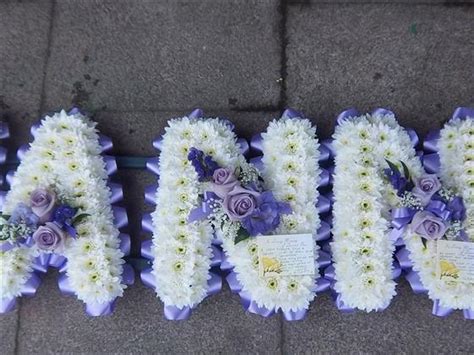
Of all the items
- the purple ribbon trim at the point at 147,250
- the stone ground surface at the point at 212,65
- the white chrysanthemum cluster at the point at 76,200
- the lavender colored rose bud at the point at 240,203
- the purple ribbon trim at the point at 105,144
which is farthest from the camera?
the stone ground surface at the point at 212,65

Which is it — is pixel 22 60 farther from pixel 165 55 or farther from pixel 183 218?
pixel 183 218

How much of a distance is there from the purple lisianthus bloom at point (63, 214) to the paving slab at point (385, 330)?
2.89ft

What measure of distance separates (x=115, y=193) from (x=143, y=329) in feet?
1.72

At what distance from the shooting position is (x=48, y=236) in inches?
65.9

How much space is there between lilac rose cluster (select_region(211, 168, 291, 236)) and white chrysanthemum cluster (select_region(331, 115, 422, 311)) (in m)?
0.23

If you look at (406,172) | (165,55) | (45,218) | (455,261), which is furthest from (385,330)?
(165,55)

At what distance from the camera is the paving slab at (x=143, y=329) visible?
1.87 m

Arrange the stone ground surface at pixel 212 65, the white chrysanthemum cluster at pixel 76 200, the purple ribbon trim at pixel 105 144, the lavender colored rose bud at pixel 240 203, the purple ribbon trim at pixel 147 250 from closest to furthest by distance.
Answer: the lavender colored rose bud at pixel 240 203
the white chrysanthemum cluster at pixel 76 200
the purple ribbon trim at pixel 147 250
the purple ribbon trim at pixel 105 144
the stone ground surface at pixel 212 65

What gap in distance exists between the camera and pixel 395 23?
211cm

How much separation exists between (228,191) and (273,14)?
90 centimetres

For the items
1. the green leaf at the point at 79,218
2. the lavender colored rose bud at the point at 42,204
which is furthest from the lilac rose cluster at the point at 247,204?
the lavender colored rose bud at the point at 42,204

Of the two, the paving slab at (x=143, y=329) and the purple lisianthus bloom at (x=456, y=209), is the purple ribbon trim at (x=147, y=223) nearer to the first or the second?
the paving slab at (x=143, y=329)

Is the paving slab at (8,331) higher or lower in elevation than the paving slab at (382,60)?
lower

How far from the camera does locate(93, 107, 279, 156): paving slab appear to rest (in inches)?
80.3
